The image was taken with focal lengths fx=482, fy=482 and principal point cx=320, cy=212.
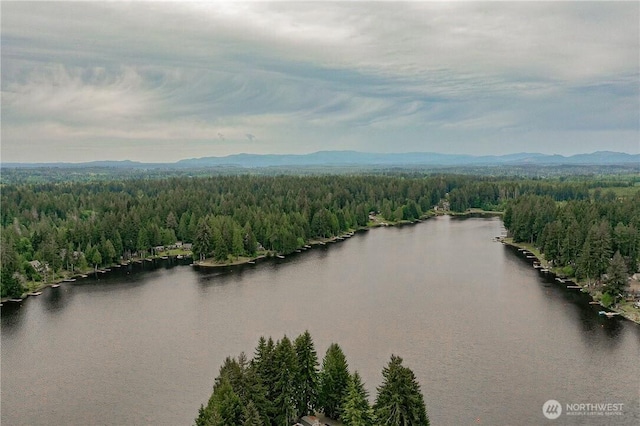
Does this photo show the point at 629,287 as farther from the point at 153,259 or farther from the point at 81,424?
the point at 153,259

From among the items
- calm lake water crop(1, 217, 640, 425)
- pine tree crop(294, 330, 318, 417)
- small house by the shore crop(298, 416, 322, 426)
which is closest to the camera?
small house by the shore crop(298, 416, 322, 426)

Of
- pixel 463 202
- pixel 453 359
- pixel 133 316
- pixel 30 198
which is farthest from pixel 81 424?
pixel 463 202

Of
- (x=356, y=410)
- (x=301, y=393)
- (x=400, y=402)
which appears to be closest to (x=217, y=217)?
(x=301, y=393)
